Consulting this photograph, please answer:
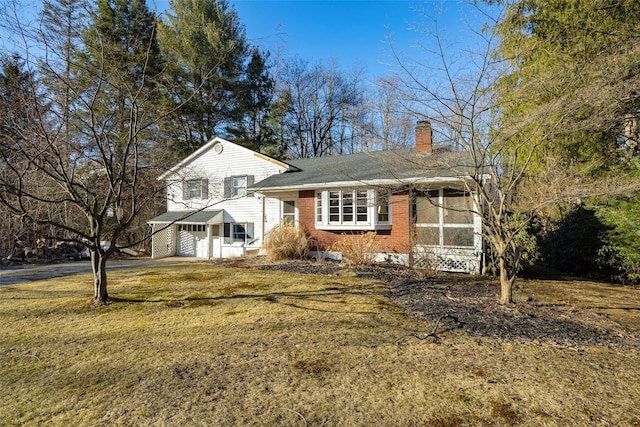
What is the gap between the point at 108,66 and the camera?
6.14 meters

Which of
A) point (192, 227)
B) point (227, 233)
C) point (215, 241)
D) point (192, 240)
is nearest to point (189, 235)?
point (192, 240)

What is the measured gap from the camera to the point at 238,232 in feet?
56.0

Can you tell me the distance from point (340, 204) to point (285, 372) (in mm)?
9046

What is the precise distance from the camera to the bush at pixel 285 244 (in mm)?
12109

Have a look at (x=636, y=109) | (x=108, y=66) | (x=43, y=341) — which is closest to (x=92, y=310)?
(x=43, y=341)

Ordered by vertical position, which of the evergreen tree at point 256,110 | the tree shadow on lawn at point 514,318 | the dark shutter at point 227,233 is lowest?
the tree shadow on lawn at point 514,318

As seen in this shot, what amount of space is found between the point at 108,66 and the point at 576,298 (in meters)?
10.2

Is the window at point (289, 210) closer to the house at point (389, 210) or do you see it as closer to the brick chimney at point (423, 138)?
the house at point (389, 210)

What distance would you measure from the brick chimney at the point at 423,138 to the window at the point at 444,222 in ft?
11.0

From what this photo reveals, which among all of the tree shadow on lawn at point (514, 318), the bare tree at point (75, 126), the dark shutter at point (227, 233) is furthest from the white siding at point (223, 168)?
the tree shadow on lawn at point (514, 318)

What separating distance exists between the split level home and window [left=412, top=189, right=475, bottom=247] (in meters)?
0.03

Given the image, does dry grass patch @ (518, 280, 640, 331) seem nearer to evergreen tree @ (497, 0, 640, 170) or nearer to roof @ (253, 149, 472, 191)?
evergreen tree @ (497, 0, 640, 170)

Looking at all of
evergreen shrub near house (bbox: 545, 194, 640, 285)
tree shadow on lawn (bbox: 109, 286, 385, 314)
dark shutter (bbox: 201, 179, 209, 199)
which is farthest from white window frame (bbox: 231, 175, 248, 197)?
evergreen shrub near house (bbox: 545, 194, 640, 285)

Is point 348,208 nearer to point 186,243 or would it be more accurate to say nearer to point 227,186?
point 227,186
